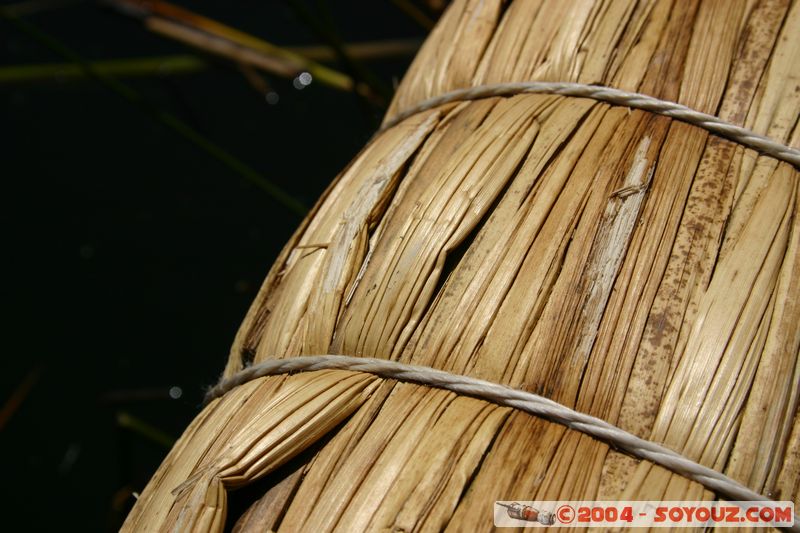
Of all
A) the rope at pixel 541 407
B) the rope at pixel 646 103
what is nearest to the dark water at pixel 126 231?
the rope at pixel 646 103

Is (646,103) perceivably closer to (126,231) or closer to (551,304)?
(551,304)

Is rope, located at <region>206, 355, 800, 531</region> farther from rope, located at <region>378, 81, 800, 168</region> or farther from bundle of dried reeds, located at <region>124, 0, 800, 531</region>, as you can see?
rope, located at <region>378, 81, 800, 168</region>

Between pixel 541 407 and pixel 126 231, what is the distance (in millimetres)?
2104

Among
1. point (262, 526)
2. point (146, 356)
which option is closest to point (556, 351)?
point (262, 526)

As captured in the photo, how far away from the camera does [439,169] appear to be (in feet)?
3.44

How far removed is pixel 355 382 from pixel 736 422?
14.3 inches

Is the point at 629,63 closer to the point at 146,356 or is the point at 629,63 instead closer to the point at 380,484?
the point at 380,484

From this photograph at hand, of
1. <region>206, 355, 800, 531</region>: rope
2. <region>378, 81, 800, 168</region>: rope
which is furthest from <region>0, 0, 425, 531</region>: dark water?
<region>206, 355, 800, 531</region>: rope

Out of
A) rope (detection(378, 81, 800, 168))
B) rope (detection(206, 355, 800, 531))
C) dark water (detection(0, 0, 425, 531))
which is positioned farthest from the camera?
dark water (detection(0, 0, 425, 531))

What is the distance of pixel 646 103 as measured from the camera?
0.98 metres

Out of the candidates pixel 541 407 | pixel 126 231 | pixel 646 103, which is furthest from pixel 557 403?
pixel 126 231

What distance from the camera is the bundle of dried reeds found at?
32.7 inches

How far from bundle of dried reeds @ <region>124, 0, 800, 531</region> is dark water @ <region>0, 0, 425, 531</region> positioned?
1.11 meters

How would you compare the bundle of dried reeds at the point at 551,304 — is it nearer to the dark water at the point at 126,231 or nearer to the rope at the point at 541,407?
the rope at the point at 541,407
